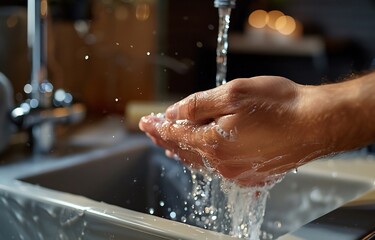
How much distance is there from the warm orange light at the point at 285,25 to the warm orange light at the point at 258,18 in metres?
0.06

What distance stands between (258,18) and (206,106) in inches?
94.0

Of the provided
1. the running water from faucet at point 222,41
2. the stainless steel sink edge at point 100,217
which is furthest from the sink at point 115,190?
the running water from faucet at point 222,41

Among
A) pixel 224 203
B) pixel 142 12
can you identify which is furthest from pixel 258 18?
pixel 224 203

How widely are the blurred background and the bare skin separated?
0.07m

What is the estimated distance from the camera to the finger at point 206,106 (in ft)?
1.56

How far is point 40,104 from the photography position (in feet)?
2.75

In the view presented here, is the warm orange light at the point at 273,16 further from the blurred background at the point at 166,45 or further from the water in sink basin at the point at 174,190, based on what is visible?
the water in sink basin at the point at 174,190

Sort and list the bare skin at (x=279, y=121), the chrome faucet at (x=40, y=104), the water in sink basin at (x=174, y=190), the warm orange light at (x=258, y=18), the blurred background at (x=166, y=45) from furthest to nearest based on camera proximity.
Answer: the warm orange light at (x=258, y=18) < the blurred background at (x=166, y=45) < the chrome faucet at (x=40, y=104) < the water in sink basin at (x=174, y=190) < the bare skin at (x=279, y=121)

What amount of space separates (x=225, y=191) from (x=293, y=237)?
0.12 metres

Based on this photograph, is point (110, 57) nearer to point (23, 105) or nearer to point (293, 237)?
point (23, 105)

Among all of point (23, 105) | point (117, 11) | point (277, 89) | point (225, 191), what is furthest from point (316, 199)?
point (117, 11)

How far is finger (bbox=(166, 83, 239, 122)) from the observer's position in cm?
48

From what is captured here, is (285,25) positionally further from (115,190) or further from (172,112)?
(172,112)

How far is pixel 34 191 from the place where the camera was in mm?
572
